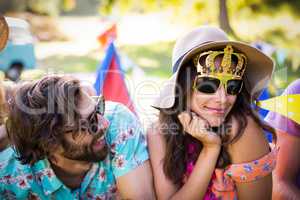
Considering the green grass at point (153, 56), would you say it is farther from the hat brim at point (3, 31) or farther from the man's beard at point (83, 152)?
the man's beard at point (83, 152)

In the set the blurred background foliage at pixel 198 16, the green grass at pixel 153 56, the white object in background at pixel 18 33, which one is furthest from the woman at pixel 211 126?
the green grass at pixel 153 56

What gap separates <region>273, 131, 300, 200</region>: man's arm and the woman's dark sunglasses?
37 centimetres

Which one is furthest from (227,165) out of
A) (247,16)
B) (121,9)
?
(121,9)

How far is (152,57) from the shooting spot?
9609mm

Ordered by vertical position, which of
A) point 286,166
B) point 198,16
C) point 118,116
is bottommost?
point 286,166

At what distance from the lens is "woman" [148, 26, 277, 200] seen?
1748 mm

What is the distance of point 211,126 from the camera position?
180 centimetres

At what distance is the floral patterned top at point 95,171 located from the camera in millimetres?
1786

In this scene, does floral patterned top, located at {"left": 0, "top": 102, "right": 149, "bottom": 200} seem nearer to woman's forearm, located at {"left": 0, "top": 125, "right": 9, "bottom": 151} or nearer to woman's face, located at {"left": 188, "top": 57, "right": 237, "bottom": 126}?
woman's forearm, located at {"left": 0, "top": 125, "right": 9, "bottom": 151}

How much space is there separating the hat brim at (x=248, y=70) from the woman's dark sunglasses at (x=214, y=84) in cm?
12

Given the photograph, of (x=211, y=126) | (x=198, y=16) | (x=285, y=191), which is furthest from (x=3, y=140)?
(x=198, y=16)

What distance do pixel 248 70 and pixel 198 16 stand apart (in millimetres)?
7485

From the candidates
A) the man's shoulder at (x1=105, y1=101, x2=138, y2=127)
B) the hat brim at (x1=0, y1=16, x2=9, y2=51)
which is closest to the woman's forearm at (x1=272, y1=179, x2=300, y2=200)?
the man's shoulder at (x1=105, y1=101, x2=138, y2=127)

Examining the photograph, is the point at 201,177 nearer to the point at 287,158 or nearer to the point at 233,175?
the point at 233,175
